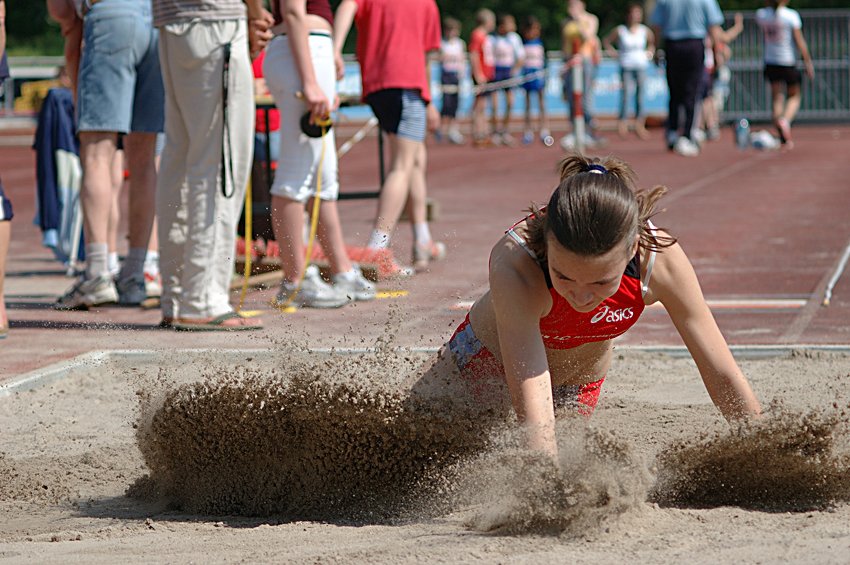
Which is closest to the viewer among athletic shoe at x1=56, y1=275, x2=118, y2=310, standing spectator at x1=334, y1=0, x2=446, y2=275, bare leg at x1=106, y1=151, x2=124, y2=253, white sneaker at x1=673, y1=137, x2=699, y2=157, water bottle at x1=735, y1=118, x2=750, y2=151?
athletic shoe at x1=56, y1=275, x2=118, y2=310

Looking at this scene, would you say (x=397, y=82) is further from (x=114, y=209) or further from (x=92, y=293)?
(x=92, y=293)

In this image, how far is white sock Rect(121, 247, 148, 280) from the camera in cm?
702

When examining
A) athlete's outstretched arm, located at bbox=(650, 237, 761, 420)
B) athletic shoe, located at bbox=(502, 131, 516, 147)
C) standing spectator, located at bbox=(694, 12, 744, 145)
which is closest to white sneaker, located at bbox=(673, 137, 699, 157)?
standing spectator, located at bbox=(694, 12, 744, 145)

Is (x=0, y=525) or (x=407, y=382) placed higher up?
(x=407, y=382)

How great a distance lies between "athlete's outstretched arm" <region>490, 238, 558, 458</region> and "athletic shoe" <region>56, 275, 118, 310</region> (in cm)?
385

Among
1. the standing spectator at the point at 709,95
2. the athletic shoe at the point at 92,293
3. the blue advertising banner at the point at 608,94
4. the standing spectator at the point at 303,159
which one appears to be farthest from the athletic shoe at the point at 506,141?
the athletic shoe at the point at 92,293

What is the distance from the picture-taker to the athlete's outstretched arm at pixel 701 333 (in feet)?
12.0

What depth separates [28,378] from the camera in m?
5.16

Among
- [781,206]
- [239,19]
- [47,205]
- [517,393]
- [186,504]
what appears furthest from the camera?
[781,206]

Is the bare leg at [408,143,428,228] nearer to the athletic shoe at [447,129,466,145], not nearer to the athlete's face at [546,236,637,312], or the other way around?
the athlete's face at [546,236,637,312]

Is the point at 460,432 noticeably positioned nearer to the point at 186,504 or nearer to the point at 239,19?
the point at 186,504

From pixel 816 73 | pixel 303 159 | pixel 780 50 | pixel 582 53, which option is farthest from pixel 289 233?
pixel 816 73

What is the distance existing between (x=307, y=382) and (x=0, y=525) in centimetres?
102

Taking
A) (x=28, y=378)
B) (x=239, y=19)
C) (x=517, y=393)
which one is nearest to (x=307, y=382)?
(x=517, y=393)
